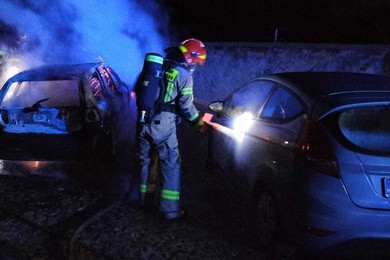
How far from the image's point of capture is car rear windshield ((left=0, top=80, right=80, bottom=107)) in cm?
582

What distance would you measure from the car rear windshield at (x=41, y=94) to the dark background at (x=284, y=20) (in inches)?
315

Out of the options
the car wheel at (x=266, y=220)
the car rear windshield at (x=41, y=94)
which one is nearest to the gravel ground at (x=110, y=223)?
the car wheel at (x=266, y=220)

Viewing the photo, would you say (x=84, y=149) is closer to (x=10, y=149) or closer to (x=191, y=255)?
(x=10, y=149)

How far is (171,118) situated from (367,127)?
6.46ft

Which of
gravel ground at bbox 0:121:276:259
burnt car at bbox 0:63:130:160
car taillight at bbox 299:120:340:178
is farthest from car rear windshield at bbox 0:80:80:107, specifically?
car taillight at bbox 299:120:340:178

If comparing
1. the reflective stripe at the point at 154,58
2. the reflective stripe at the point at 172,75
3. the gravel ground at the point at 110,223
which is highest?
the reflective stripe at the point at 154,58

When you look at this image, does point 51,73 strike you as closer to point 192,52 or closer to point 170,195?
point 192,52

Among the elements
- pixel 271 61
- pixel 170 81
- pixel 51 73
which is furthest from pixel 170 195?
pixel 271 61

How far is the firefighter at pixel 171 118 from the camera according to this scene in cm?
411

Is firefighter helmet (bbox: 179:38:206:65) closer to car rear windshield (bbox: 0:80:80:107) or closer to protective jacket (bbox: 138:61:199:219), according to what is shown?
protective jacket (bbox: 138:61:199:219)

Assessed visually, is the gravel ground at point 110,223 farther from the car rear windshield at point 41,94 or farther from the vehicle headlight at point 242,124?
the car rear windshield at point 41,94

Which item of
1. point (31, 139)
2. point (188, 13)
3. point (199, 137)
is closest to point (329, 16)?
point (199, 137)

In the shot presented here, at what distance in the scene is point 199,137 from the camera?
26.5 feet

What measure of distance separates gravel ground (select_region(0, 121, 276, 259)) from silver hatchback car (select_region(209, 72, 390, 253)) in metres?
0.64
